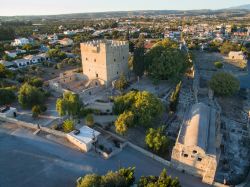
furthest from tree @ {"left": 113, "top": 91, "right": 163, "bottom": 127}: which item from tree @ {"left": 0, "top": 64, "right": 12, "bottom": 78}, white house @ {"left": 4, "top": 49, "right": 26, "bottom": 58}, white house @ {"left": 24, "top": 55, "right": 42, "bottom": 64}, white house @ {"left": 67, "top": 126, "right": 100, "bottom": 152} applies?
white house @ {"left": 4, "top": 49, "right": 26, "bottom": 58}

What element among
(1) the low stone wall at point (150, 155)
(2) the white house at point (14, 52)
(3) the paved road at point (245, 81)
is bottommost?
(3) the paved road at point (245, 81)

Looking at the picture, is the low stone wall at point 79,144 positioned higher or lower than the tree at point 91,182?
lower

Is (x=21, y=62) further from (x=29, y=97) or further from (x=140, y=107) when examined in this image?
(x=140, y=107)

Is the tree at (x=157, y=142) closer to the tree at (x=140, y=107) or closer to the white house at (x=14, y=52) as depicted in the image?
the tree at (x=140, y=107)

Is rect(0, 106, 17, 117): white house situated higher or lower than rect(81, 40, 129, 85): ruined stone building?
Result: lower

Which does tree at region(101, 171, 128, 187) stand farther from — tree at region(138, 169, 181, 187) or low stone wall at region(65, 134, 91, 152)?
low stone wall at region(65, 134, 91, 152)

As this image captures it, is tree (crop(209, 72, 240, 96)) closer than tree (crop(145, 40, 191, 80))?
No

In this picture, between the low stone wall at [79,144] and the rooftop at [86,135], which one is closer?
the low stone wall at [79,144]

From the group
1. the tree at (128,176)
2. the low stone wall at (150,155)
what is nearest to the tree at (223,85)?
the low stone wall at (150,155)
